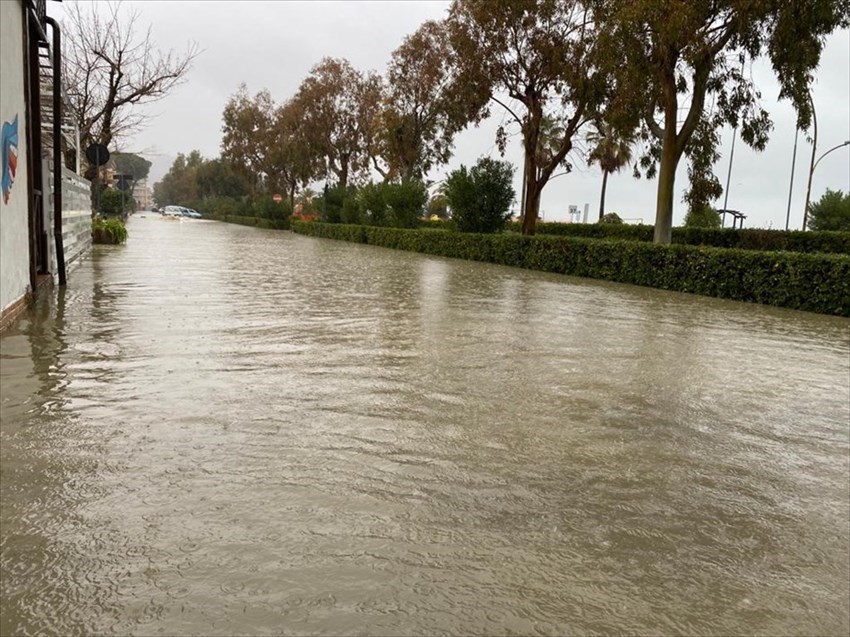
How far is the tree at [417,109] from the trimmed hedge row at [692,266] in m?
10.9

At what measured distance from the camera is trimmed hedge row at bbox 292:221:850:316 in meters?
13.6

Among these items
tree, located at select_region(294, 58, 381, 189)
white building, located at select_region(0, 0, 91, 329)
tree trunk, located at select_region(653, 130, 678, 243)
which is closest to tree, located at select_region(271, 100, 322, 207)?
tree, located at select_region(294, 58, 381, 189)

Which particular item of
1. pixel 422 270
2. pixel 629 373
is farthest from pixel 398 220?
pixel 629 373

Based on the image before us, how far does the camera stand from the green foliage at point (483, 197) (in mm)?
28188

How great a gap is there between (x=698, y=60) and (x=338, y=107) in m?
31.6

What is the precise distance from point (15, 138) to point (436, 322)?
5.56 meters

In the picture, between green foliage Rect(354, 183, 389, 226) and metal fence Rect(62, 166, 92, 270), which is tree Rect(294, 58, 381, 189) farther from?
metal fence Rect(62, 166, 92, 270)

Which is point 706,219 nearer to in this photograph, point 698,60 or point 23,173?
point 698,60

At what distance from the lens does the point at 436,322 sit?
9836mm

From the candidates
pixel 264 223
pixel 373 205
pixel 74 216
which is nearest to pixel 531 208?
pixel 373 205

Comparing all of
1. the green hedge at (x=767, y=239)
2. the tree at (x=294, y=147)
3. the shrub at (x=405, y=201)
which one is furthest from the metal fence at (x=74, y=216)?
the tree at (x=294, y=147)

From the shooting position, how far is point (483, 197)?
92.5 feet

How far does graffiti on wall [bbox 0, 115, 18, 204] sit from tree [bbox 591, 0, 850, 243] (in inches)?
533

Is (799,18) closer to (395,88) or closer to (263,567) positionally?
(263,567)
